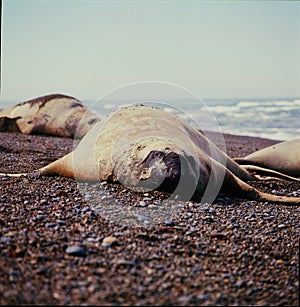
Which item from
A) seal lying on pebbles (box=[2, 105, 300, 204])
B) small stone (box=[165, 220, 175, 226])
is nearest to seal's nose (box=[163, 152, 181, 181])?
seal lying on pebbles (box=[2, 105, 300, 204])

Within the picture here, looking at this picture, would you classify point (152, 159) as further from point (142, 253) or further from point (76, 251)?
point (76, 251)

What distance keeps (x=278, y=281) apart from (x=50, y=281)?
1.18 meters

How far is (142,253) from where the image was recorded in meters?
2.91

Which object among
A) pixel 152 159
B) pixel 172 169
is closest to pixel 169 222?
pixel 172 169

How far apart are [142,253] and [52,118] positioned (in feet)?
27.6

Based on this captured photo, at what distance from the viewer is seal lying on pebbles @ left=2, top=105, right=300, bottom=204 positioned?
163 inches

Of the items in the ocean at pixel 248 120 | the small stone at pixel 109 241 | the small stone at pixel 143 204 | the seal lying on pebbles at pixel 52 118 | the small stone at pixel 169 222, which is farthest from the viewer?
the ocean at pixel 248 120

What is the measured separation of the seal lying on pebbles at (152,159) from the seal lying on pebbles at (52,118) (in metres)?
5.60

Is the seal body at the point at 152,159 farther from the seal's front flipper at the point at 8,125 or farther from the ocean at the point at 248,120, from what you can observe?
the ocean at the point at 248,120

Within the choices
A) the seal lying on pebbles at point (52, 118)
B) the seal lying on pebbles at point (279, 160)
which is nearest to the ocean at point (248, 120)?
the seal lying on pebbles at point (52, 118)

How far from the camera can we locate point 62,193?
165 inches

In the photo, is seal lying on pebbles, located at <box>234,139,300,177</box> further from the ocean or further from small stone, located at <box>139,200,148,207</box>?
the ocean

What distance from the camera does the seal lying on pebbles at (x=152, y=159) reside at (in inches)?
163

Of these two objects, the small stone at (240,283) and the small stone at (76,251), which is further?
the small stone at (76,251)
